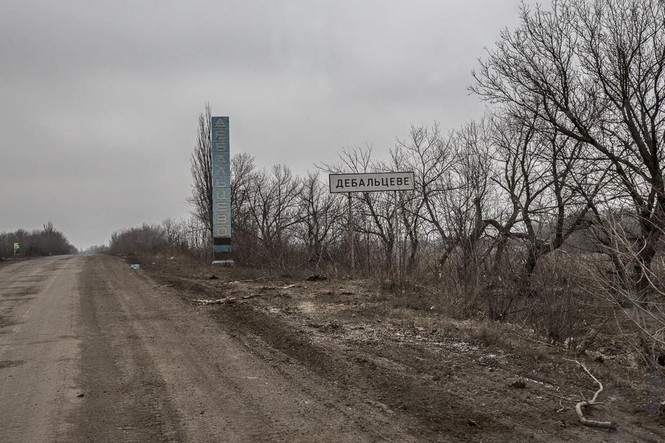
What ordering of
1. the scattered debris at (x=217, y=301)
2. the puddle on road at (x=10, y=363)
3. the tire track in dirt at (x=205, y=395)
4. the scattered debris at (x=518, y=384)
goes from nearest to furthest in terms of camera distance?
the tire track in dirt at (x=205, y=395) < the scattered debris at (x=518, y=384) < the puddle on road at (x=10, y=363) < the scattered debris at (x=217, y=301)

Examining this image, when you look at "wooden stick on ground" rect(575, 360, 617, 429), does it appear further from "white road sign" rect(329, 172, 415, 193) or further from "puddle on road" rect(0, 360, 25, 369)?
"white road sign" rect(329, 172, 415, 193)

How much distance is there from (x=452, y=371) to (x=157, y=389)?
299cm

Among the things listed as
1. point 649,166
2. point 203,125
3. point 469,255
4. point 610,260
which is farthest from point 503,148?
point 203,125

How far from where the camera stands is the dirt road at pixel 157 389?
3955 millimetres

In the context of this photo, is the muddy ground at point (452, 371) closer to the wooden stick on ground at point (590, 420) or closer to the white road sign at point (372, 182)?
the wooden stick on ground at point (590, 420)

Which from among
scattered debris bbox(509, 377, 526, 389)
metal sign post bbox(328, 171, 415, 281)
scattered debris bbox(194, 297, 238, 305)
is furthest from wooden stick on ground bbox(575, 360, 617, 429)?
metal sign post bbox(328, 171, 415, 281)

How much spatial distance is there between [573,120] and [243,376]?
10096 millimetres

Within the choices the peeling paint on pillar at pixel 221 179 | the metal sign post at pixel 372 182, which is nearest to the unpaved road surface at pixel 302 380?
the metal sign post at pixel 372 182

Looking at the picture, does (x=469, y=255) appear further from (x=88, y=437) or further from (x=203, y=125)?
(x=203, y=125)

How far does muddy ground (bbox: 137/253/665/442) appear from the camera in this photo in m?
4.09

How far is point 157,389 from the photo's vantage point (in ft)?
16.4

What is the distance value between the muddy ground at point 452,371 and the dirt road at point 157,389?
0.33m

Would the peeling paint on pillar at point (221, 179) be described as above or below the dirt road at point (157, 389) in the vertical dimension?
above

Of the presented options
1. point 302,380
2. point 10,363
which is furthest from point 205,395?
point 10,363
